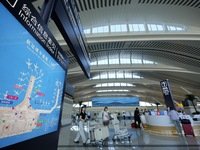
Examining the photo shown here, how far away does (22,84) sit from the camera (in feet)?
3.49

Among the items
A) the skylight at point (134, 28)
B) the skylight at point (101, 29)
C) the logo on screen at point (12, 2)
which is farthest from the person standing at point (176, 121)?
the logo on screen at point (12, 2)

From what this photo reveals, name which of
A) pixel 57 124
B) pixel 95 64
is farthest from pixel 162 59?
pixel 57 124

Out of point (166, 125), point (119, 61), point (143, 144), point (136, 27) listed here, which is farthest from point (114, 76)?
point (143, 144)

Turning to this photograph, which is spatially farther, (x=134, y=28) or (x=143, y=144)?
(x=134, y=28)

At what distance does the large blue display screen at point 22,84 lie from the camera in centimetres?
88

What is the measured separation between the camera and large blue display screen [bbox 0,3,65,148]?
883 millimetres

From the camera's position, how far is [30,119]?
1194 millimetres

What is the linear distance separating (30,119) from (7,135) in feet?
0.90

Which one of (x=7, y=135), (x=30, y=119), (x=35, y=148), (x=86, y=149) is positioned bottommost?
(x=86, y=149)

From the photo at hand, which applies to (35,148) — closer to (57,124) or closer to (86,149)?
(57,124)

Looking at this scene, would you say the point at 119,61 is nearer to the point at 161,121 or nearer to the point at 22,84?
the point at 161,121

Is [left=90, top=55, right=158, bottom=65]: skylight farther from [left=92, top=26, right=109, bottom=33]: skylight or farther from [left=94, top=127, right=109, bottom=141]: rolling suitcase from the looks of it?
[left=94, top=127, right=109, bottom=141]: rolling suitcase

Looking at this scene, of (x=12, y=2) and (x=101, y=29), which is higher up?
(x=101, y=29)

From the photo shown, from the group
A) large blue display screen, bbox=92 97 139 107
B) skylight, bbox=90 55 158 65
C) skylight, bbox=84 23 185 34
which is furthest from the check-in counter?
large blue display screen, bbox=92 97 139 107
